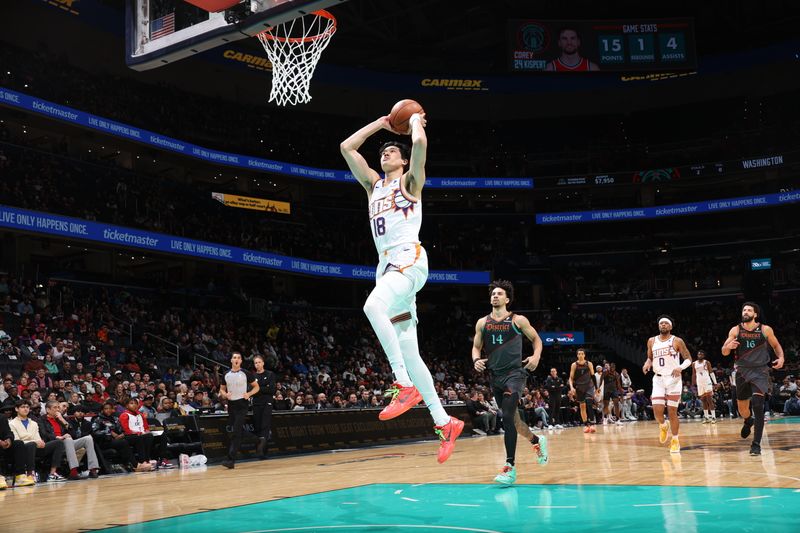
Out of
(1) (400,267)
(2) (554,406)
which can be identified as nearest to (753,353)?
(1) (400,267)

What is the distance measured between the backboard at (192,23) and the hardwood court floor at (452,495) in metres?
4.25

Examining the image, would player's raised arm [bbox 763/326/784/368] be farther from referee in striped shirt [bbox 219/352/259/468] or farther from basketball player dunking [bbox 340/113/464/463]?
referee in striped shirt [bbox 219/352/259/468]

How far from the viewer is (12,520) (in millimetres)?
7016

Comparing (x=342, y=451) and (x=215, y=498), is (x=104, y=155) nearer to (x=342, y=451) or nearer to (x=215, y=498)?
(x=342, y=451)

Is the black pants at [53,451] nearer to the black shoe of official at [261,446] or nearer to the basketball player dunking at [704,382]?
the black shoe of official at [261,446]

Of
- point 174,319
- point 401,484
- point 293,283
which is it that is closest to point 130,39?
point 401,484

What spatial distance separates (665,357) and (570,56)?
80.5 feet

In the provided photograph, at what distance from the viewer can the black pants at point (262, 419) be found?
15.0 meters

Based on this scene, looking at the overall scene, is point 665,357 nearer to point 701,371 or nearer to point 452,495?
point 452,495

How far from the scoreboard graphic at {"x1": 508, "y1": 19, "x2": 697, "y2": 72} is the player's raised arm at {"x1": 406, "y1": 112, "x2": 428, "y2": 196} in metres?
30.0

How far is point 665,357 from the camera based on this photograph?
1244cm

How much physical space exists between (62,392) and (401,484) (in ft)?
29.7

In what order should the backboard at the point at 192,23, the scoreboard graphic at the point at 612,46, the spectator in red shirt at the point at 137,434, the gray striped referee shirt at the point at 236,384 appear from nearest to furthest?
1. the backboard at the point at 192,23
2. the gray striped referee shirt at the point at 236,384
3. the spectator in red shirt at the point at 137,434
4. the scoreboard graphic at the point at 612,46

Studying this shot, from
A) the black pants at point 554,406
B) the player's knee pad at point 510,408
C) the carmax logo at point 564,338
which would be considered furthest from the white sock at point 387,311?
the carmax logo at point 564,338
